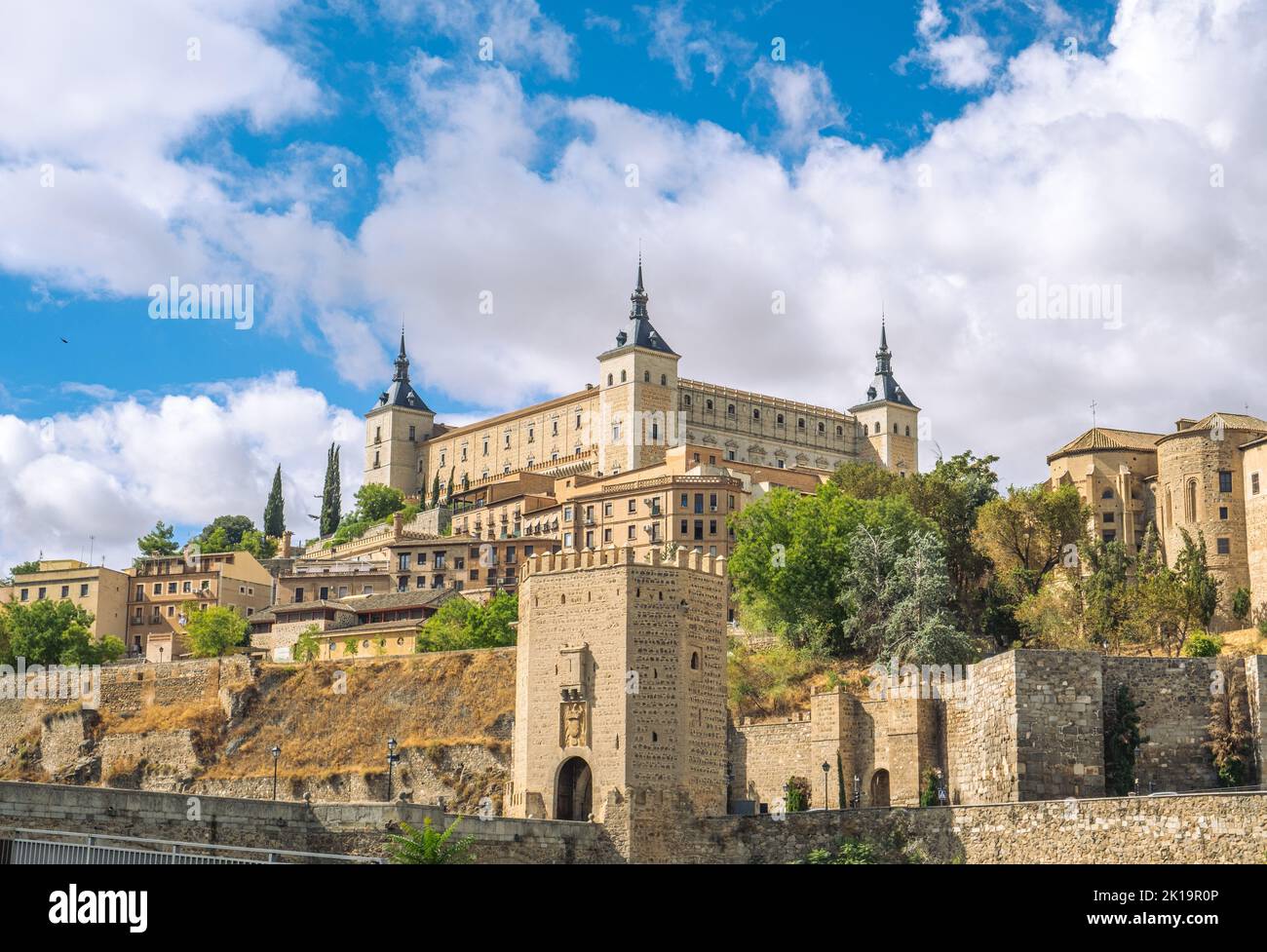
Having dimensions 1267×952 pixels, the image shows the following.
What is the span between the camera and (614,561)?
5256 centimetres

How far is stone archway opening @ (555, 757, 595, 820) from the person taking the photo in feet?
169

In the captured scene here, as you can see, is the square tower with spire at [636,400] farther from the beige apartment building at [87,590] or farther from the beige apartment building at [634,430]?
the beige apartment building at [87,590]

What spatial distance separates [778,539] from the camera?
251ft

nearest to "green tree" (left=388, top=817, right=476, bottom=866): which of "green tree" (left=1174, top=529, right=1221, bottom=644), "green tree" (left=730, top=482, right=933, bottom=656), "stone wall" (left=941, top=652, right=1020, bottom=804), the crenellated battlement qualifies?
the crenellated battlement

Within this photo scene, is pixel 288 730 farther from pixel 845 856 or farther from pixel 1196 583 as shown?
pixel 1196 583

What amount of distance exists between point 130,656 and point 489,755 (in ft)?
143

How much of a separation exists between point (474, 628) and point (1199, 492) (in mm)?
33192

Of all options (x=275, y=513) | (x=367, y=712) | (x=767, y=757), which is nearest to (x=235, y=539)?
(x=275, y=513)

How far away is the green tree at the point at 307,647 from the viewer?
9138 centimetres

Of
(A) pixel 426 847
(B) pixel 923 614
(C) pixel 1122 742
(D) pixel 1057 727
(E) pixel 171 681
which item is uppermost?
(B) pixel 923 614

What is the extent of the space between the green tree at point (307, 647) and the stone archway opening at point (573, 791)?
133 ft

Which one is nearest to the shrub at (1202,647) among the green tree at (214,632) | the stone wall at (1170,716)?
the stone wall at (1170,716)

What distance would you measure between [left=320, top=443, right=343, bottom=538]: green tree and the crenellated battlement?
316 feet

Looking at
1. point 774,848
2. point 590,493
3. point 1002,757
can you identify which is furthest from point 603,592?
point 590,493
